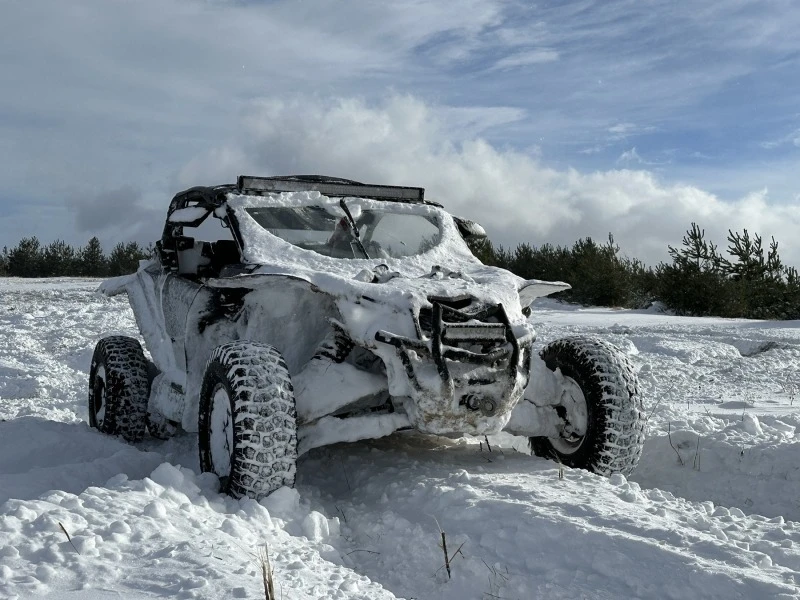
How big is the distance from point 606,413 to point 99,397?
4.12 m

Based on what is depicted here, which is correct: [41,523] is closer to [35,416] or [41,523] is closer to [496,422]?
[496,422]

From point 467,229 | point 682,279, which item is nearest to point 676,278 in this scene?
point 682,279

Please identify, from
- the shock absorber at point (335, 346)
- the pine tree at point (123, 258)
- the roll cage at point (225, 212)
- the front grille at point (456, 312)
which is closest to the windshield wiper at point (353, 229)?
the roll cage at point (225, 212)

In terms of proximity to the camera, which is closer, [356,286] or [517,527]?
[517,527]

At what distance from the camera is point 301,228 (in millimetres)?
5617

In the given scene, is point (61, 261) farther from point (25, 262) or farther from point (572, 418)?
point (572, 418)

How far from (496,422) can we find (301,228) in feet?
6.86

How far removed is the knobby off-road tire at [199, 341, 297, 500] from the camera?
4039 millimetres

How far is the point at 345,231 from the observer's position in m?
5.70

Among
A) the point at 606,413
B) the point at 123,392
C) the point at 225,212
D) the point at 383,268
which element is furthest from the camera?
the point at 123,392

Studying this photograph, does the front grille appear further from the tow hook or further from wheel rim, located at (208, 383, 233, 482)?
wheel rim, located at (208, 383, 233, 482)

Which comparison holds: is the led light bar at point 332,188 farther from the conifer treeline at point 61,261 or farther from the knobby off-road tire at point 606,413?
the conifer treeline at point 61,261

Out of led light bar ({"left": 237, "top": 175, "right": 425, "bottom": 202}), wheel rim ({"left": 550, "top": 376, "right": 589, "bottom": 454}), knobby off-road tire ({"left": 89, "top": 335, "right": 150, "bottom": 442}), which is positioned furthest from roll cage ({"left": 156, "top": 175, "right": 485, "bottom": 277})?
wheel rim ({"left": 550, "top": 376, "right": 589, "bottom": 454})

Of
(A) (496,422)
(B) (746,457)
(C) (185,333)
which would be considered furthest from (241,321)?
(B) (746,457)
